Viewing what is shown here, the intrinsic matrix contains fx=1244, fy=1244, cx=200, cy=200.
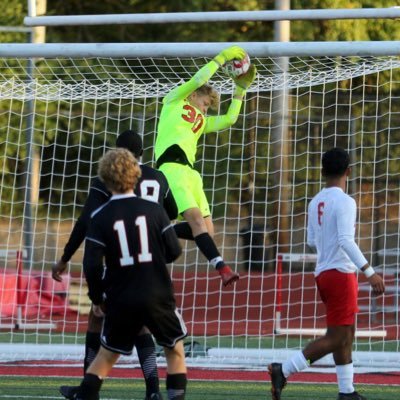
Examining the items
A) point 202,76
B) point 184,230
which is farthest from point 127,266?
point 202,76

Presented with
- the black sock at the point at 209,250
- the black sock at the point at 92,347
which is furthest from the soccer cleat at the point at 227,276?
the black sock at the point at 92,347

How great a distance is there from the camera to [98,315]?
25.4ft

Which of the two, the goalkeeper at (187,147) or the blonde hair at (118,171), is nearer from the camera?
the blonde hair at (118,171)

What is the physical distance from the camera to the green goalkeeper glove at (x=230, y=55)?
9109 mm

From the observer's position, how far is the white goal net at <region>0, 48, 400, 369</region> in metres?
11.9

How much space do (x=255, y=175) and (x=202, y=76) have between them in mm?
6807

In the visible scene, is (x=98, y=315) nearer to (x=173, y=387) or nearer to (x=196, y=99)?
(x=173, y=387)

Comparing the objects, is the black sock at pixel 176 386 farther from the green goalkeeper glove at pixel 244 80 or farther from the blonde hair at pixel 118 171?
the green goalkeeper glove at pixel 244 80

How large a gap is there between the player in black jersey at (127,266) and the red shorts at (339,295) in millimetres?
1604

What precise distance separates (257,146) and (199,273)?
135 inches

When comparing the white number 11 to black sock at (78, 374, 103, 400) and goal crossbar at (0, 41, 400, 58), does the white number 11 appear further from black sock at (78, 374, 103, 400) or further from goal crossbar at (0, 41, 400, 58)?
goal crossbar at (0, 41, 400, 58)

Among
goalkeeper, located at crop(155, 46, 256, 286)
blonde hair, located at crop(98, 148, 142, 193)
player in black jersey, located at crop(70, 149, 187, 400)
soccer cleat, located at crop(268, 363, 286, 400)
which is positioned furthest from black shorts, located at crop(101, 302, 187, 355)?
goalkeeper, located at crop(155, 46, 256, 286)

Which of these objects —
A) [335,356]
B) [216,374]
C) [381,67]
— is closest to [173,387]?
[335,356]

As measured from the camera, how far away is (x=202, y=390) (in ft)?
29.8
